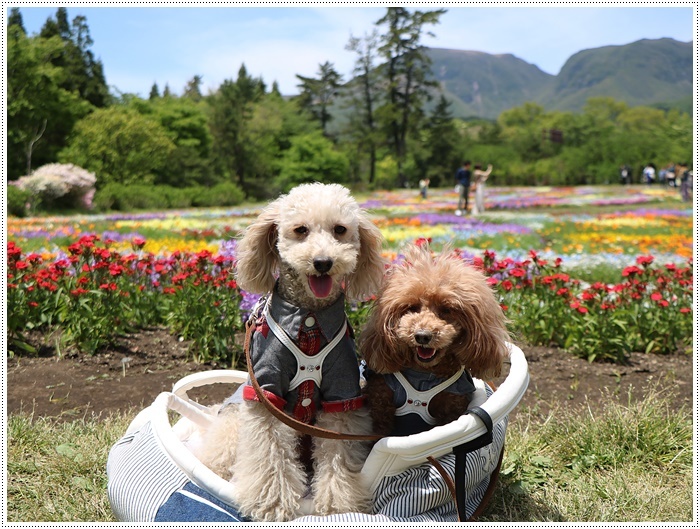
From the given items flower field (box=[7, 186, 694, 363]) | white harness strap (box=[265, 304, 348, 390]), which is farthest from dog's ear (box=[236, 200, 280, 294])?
flower field (box=[7, 186, 694, 363])

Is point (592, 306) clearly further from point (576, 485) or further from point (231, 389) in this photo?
point (231, 389)

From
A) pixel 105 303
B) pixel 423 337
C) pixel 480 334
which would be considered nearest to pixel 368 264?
pixel 423 337

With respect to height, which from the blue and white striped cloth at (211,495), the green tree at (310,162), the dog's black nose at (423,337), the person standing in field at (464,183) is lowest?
the blue and white striped cloth at (211,495)

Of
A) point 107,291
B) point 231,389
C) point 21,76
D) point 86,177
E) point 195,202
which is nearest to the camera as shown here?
point 231,389

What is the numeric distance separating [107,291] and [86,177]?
17.0m

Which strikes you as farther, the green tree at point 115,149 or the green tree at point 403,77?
the green tree at point 403,77

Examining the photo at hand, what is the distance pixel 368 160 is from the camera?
4638 centimetres

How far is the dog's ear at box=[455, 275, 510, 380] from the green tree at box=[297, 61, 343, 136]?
1780 inches

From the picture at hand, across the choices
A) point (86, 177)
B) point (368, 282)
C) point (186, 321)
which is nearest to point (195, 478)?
point (368, 282)

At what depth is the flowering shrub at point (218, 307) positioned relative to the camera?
14.1 feet

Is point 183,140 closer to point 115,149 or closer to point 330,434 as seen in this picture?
point 115,149

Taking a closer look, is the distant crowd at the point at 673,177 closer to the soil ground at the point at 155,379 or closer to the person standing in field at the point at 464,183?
the person standing in field at the point at 464,183

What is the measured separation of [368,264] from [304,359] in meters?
0.46

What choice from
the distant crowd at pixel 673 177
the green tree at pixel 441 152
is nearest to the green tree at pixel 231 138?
the green tree at pixel 441 152
